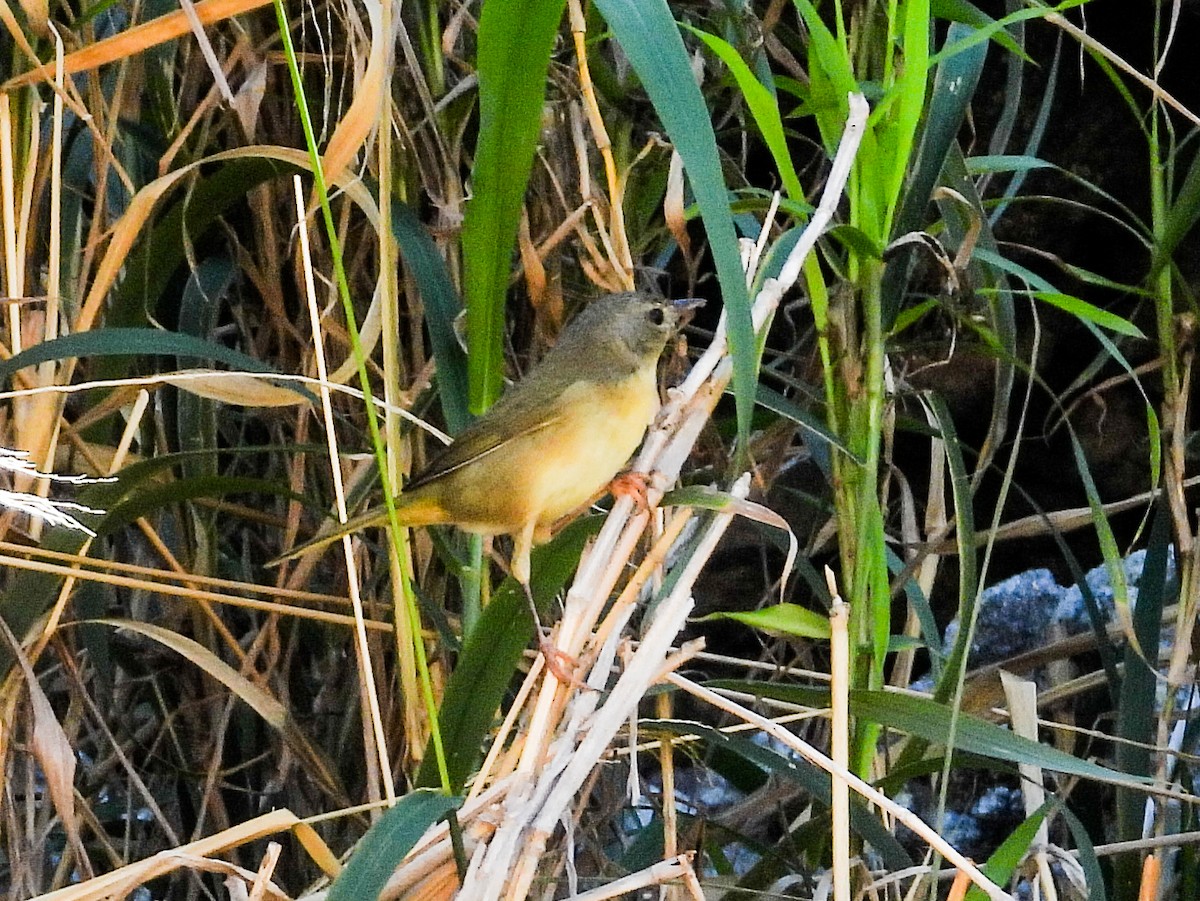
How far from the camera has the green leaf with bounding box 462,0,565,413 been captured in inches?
51.9

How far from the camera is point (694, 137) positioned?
1.10 meters

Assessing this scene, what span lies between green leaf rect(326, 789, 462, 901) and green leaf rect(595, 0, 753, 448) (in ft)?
1.37

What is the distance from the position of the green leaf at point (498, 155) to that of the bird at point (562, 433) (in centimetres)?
19

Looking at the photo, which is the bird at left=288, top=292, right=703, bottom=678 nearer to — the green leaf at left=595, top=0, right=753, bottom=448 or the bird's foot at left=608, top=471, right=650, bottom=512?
the bird's foot at left=608, top=471, right=650, bottom=512

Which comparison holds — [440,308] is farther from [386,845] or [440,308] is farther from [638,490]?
[386,845]

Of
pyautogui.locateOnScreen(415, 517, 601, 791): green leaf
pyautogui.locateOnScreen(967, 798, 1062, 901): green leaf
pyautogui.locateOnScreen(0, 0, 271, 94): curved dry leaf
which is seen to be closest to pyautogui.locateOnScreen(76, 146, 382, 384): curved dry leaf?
pyautogui.locateOnScreen(0, 0, 271, 94): curved dry leaf

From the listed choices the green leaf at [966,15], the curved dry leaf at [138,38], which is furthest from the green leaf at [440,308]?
the green leaf at [966,15]

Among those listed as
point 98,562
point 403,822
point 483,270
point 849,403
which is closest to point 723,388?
point 849,403

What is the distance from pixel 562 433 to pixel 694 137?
2.68 ft

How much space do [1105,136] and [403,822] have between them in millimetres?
2290

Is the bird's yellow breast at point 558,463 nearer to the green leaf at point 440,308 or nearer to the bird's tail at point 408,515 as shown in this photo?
the bird's tail at point 408,515

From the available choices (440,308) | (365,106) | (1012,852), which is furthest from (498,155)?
(1012,852)

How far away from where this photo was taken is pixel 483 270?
1.49m

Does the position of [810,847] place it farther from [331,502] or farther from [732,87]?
[732,87]
